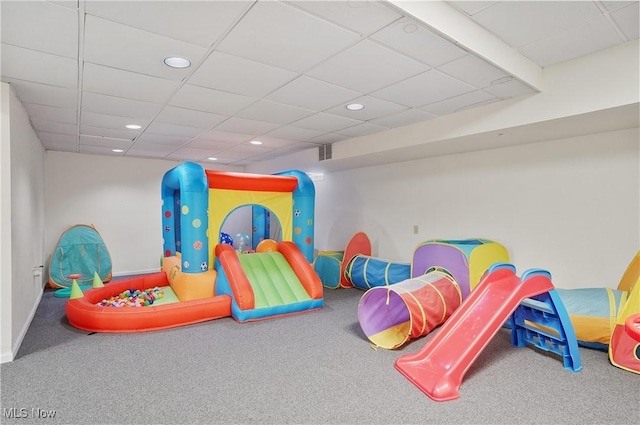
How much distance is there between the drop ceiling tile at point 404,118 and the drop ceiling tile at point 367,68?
925 millimetres

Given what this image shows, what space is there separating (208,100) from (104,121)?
1.75m

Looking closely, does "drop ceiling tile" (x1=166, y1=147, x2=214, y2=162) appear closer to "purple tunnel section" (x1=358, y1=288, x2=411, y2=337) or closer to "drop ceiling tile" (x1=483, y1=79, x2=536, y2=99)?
"purple tunnel section" (x1=358, y1=288, x2=411, y2=337)

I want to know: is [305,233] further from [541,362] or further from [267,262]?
[541,362]

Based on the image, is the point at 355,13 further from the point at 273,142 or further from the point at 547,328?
the point at 273,142

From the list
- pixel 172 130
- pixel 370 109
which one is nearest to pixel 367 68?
pixel 370 109

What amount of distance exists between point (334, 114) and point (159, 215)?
5.17m

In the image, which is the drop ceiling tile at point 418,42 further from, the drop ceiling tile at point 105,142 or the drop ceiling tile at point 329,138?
the drop ceiling tile at point 105,142

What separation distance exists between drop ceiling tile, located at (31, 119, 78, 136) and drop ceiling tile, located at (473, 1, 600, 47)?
16.3ft

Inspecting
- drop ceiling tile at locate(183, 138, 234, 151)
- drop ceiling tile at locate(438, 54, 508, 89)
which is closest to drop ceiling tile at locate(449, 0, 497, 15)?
drop ceiling tile at locate(438, 54, 508, 89)

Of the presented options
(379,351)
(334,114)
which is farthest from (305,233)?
(379,351)

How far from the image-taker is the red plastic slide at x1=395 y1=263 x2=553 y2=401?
2602 millimetres

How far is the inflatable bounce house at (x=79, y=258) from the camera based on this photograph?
5941 millimetres

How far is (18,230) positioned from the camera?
3385 millimetres

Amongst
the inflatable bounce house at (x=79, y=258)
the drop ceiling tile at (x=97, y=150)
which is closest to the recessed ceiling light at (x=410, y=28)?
the drop ceiling tile at (x=97, y=150)
